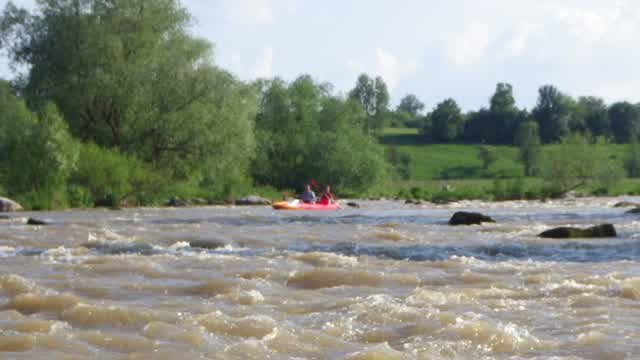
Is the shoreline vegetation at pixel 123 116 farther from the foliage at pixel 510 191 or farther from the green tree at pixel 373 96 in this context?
the green tree at pixel 373 96

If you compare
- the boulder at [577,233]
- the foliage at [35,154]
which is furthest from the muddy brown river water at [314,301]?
the foliage at [35,154]

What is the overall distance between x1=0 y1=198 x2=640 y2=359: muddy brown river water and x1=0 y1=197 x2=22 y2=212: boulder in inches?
560

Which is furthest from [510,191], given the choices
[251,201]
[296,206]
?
[296,206]

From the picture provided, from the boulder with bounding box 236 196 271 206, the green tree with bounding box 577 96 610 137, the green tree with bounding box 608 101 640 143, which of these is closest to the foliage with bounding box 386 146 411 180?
the green tree with bounding box 577 96 610 137

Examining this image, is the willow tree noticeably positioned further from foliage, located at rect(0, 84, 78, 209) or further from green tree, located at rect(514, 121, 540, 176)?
green tree, located at rect(514, 121, 540, 176)

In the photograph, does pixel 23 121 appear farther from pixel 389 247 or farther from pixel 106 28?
pixel 389 247

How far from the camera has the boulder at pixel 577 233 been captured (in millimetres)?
17531

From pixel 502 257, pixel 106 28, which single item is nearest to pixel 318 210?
pixel 106 28

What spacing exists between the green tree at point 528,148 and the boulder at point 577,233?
8434 centimetres

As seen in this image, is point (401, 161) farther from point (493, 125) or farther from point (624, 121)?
point (624, 121)

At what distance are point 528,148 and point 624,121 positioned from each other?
3503 cm

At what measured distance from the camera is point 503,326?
7.03m

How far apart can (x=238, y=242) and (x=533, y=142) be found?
97268 millimetres

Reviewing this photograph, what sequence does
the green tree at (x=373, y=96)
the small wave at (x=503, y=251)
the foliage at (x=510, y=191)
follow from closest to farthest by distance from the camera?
the small wave at (x=503, y=251) → the foliage at (x=510, y=191) → the green tree at (x=373, y=96)
